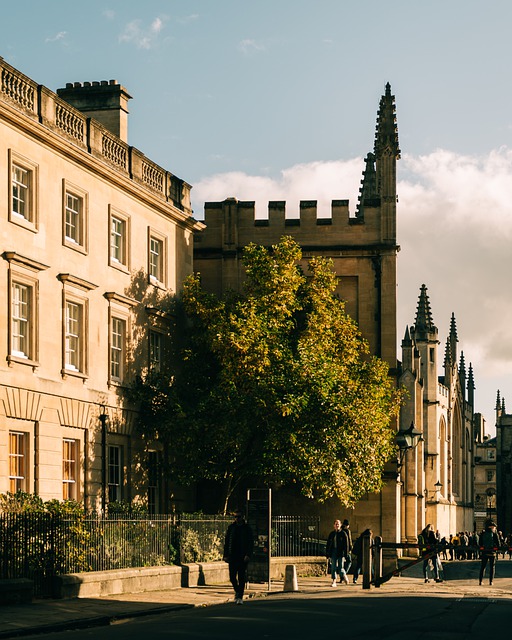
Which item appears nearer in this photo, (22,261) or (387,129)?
(22,261)

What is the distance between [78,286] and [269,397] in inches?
237

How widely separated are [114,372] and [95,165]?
19.0ft

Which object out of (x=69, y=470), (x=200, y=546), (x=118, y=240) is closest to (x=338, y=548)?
(x=200, y=546)

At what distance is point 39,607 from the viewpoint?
22.6 m

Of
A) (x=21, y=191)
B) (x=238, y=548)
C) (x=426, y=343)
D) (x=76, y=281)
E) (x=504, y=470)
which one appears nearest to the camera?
(x=238, y=548)

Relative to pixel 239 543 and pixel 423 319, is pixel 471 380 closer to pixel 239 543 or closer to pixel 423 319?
pixel 423 319

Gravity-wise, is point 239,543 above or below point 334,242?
below

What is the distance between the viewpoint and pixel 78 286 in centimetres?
3297

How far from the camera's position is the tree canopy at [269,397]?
35.0m

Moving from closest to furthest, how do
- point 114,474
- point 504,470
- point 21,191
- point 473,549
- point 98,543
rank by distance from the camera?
A: point 98,543
point 473,549
point 21,191
point 114,474
point 504,470

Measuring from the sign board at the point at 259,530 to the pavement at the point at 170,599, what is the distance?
393 millimetres

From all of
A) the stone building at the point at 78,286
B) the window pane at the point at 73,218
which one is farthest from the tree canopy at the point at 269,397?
the window pane at the point at 73,218

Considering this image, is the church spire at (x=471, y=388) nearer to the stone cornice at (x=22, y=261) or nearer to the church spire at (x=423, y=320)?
the church spire at (x=423, y=320)

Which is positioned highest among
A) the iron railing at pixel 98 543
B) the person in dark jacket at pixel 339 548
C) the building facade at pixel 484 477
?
the iron railing at pixel 98 543
